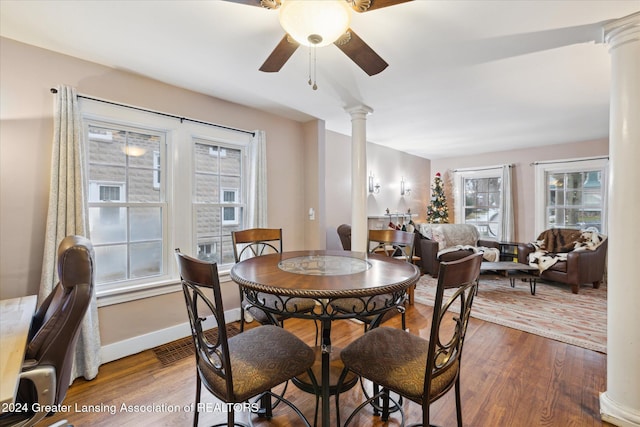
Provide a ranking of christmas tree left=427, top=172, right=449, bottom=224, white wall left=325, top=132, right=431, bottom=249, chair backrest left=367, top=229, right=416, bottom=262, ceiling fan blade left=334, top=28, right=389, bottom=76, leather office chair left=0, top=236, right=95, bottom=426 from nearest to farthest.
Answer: leather office chair left=0, top=236, right=95, bottom=426 → ceiling fan blade left=334, top=28, right=389, bottom=76 → chair backrest left=367, top=229, right=416, bottom=262 → white wall left=325, top=132, right=431, bottom=249 → christmas tree left=427, top=172, right=449, bottom=224

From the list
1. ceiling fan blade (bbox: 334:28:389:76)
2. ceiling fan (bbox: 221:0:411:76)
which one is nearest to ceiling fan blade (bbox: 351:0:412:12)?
ceiling fan (bbox: 221:0:411:76)

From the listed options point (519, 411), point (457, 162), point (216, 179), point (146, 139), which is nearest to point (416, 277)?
point (519, 411)

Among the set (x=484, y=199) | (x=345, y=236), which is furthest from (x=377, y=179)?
(x=484, y=199)

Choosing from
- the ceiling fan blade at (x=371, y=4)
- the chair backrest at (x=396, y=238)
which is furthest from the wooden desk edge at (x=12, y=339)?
the chair backrest at (x=396, y=238)

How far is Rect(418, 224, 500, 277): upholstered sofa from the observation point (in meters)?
4.88

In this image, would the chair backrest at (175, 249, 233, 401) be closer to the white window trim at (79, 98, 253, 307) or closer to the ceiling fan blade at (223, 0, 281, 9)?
the ceiling fan blade at (223, 0, 281, 9)

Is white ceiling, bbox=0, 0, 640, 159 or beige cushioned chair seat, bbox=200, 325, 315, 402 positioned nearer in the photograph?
beige cushioned chair seat, bbox=200, 325, 315, 402

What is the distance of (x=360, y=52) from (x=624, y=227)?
1.82 m

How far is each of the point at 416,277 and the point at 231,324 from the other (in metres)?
2.29

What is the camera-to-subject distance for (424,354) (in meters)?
Answer: 1.41

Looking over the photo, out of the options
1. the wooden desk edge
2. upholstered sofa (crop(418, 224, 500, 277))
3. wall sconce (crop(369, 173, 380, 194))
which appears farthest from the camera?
wall sconce (crop(369, 173, 380, 194))

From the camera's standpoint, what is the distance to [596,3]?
1.60 metres

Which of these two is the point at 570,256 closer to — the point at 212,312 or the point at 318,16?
the point at 318,16

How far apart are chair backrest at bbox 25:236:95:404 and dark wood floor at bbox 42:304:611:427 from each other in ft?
2.46
